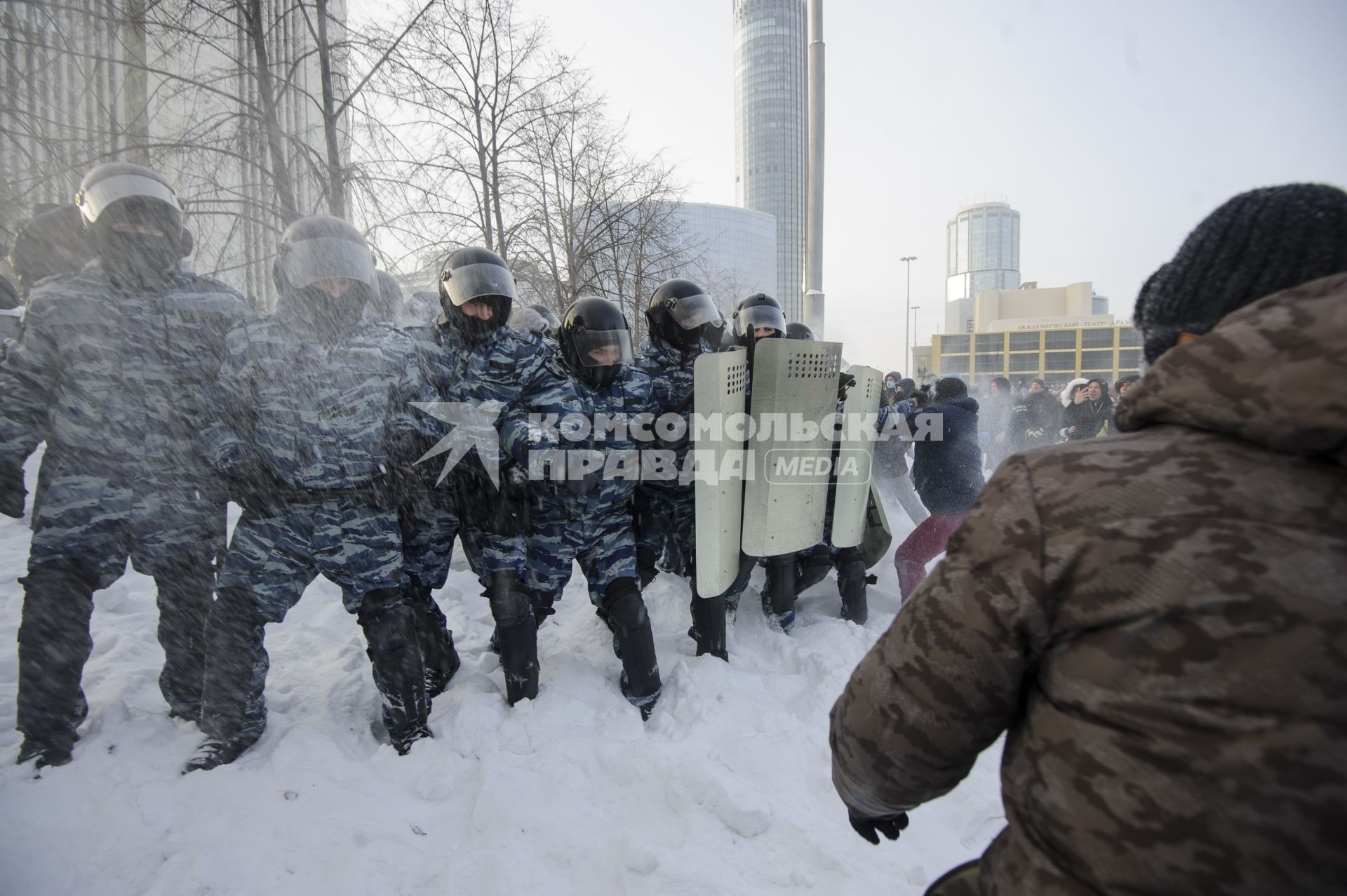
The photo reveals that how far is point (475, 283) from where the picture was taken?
339 centimetres

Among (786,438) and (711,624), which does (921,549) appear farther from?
(711,624)

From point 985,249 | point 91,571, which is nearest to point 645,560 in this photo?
point 91,571

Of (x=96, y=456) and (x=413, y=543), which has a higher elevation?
(x=96, y=456)

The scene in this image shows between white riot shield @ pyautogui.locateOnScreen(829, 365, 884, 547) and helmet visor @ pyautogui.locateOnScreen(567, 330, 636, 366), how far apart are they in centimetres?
144

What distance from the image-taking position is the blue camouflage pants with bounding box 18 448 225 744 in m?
2.49

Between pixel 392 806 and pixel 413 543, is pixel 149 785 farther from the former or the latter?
pixel 413 543

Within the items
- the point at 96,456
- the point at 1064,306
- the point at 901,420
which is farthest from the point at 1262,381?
the point at 1064,306

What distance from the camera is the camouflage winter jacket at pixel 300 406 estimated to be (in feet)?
8.39

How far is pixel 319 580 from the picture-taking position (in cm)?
451

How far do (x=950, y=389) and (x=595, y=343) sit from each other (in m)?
2.79

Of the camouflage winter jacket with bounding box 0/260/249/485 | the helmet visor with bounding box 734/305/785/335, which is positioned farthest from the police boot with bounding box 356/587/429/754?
the helmet visor with bounding box 734/305/785/335

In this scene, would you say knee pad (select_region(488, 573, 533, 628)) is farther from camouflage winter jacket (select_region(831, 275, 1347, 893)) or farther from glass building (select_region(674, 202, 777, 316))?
glass building (select_region(674, 202, 777, 316))

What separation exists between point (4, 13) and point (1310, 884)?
8.48 m

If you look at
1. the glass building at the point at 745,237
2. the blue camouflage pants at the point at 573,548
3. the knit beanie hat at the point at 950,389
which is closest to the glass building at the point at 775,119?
the glass building at the point at 745,237
